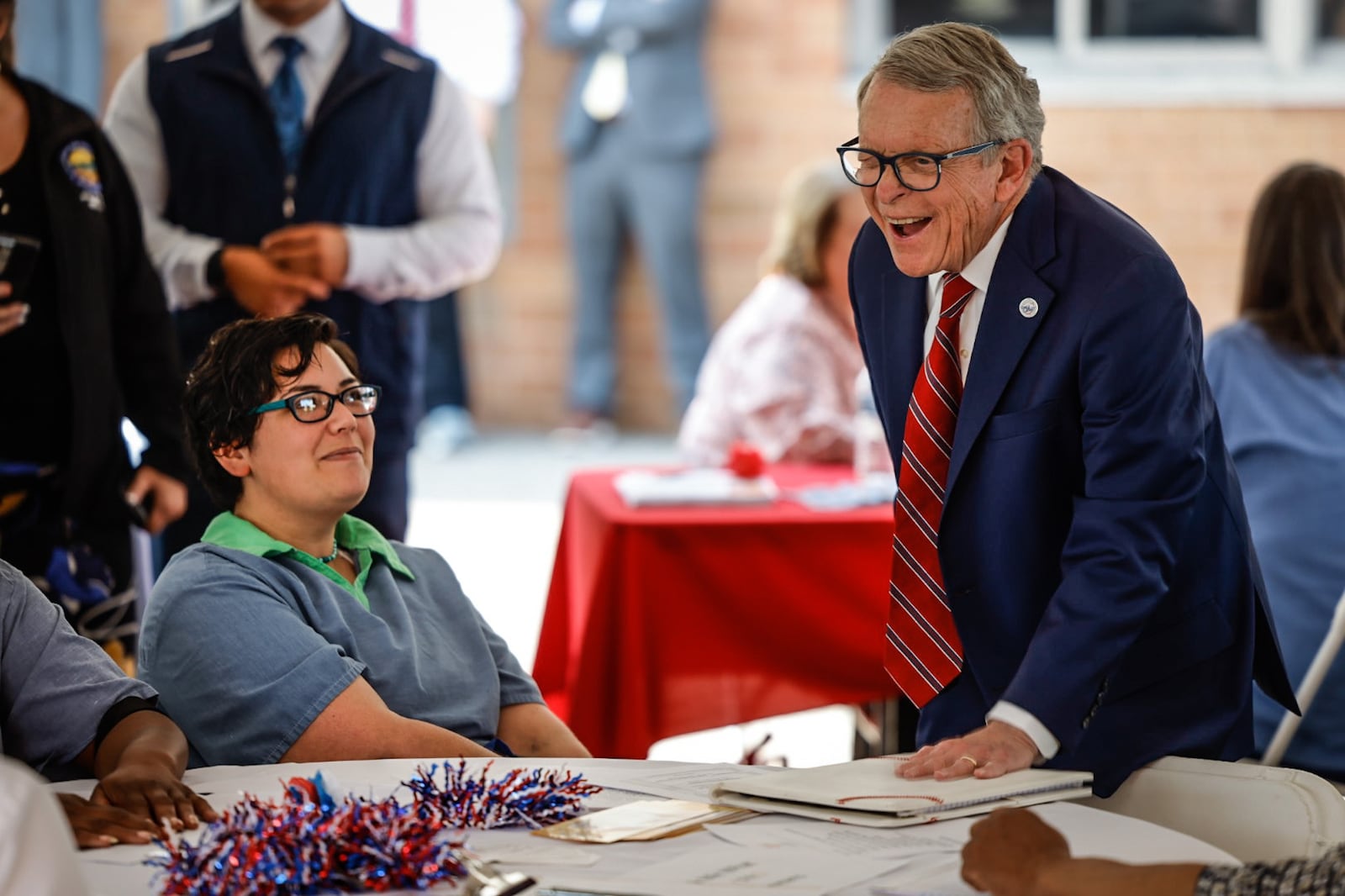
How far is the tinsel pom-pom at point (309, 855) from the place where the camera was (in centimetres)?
125

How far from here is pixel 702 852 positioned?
54.7 inches

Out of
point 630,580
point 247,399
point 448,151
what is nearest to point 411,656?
point 247,399

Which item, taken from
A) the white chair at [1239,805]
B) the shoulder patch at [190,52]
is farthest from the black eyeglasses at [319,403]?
the shoulder patch at [190,52]

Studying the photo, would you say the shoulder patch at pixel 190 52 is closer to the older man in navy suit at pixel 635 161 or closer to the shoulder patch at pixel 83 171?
the shoulder patch at pixel 83 171

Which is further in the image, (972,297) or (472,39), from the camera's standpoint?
(472,39)

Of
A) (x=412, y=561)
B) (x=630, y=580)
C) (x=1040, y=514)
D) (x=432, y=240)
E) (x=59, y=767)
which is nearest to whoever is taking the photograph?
(x=59, y=767)

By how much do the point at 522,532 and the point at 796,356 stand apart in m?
2.31

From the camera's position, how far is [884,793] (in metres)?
1.51

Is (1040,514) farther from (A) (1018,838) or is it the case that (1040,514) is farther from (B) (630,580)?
(B) (630,580)

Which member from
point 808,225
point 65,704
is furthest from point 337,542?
point 808,225

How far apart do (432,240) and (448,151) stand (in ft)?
0.66

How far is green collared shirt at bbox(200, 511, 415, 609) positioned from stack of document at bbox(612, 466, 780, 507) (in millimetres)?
1127

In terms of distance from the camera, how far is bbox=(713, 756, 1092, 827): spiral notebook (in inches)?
58.2

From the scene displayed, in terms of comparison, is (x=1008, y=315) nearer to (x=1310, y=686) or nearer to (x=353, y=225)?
(x=1310, y=686)
